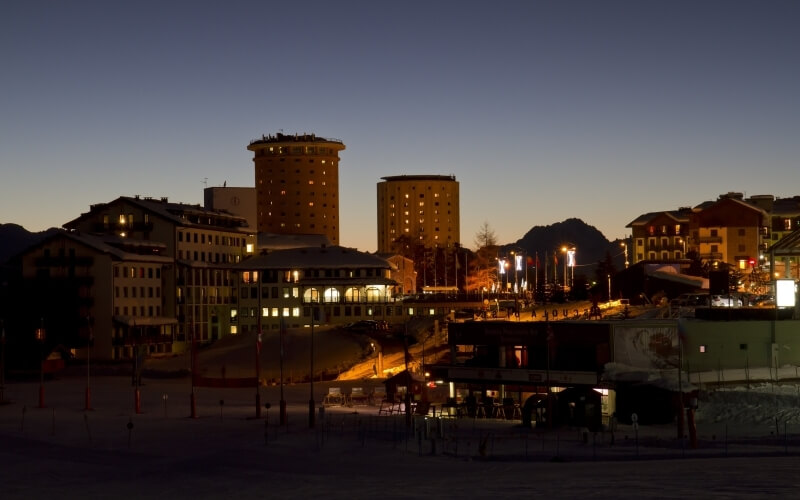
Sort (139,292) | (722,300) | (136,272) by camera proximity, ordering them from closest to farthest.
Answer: (722,300) → (136,272) → (139,292)

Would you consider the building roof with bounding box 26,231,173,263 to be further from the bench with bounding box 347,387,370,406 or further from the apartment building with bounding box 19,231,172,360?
the bench with bounding box 347,387,370,406

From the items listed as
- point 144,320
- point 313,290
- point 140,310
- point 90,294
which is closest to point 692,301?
point 313,290

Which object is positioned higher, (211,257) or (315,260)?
(211,257)

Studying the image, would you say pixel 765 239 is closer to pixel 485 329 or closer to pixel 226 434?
→ pixel 485 329

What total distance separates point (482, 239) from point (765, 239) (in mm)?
45417

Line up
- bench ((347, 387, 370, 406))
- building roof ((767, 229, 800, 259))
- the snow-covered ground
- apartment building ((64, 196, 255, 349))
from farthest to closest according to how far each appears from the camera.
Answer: apartment building ((64, 196, 255, 349)), building roof ((767, 229, 800, 259)), bench ((347, 387, 370, 406)), the snow-covered ground

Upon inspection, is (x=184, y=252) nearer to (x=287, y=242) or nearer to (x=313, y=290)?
(x=313, y=290)

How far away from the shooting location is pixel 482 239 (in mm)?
178500

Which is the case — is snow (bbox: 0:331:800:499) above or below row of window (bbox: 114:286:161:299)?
below

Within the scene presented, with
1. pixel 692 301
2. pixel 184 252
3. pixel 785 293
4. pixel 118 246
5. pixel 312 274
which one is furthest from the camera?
pixel 312 274

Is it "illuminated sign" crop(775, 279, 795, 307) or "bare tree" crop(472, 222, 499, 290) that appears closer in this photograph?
"illuminated sign" crop(775, 279, 795, 307)

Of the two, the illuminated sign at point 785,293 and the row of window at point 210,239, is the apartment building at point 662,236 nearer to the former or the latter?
the row of window at point 210,239

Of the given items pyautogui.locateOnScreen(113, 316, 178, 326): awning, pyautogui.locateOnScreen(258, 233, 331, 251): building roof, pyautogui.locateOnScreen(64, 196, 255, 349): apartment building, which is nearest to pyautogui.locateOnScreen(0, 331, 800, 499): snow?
pyautogui.locateOnScreen(113, 316, 178, 326): awning

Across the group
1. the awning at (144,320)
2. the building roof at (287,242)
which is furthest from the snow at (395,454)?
the building roof at (287,242)
